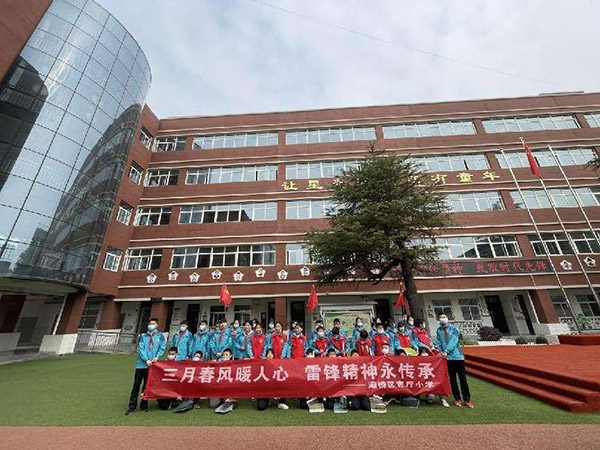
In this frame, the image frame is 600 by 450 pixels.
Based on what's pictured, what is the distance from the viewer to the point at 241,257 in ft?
63.9

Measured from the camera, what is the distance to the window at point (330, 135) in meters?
22.6

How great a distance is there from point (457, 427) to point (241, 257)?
16187mm

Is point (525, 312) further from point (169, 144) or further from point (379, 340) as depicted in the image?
point (169, 144)

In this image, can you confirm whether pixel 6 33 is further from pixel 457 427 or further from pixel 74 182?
pixel 457 427

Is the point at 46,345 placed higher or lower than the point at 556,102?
lower

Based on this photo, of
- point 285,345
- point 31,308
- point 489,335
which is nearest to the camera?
point 285,345

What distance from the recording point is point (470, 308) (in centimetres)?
1884

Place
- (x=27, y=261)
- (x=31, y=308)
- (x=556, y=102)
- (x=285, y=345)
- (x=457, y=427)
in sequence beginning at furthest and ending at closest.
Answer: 1. (x=556, y=102)
2. (x=31, y=308)
3. (x=27, y=261)
4. (x=285, y=345)
5. (x=457, y=427)

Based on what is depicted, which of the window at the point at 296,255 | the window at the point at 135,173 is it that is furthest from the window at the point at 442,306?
the window at the point at 135,173

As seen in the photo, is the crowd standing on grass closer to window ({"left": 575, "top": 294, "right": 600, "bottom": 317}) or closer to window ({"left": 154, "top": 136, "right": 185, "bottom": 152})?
window ({"left": 575, "top": 294, "right": 600, "bottom": 317})

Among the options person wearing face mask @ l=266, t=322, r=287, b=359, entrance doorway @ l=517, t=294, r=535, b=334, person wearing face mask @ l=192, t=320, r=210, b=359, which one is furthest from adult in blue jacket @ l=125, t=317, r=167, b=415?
entrance doorway @ l=517, t=294, r=535, b=334

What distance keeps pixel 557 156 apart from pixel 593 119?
4894mm

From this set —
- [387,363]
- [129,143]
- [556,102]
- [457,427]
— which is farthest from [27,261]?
[556,102]

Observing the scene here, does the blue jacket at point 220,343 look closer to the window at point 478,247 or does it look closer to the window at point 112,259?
the window at point 112,259
